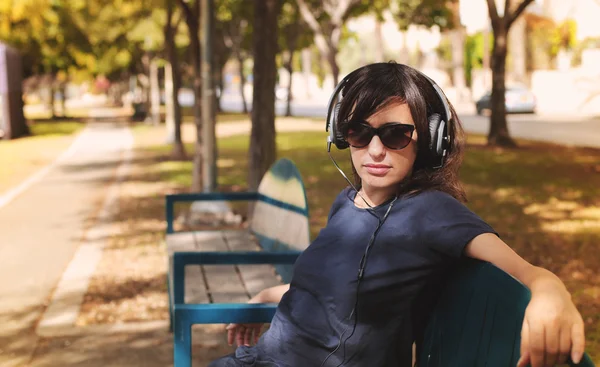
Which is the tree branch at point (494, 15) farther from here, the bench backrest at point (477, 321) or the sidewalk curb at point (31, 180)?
the bench backrest at point (477, 321)

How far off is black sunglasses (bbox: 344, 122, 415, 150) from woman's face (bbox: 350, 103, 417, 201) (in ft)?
0.04

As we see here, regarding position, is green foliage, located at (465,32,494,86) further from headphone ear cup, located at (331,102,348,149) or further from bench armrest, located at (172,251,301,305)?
headphone ear cup, located at (331,102,348,149)

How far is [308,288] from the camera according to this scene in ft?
7.90

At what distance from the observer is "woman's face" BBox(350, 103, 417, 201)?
7.76 feet

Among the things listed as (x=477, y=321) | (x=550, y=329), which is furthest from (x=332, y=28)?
(x=550, y=329)

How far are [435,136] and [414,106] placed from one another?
105 mm

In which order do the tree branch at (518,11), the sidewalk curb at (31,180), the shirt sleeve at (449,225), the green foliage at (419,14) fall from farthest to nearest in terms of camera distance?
the green foliage at (419,14) → the tree branch at (518,11) → the sidewalk curb at (31,180) → the shirt sleeve at (449,225)

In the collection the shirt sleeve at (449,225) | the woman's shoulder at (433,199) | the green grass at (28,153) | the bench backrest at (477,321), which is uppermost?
the woman's shoulder at (433,199)

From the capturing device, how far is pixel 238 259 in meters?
3.71

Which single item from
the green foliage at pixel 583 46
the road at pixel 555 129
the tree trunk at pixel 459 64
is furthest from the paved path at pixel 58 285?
the green foliage at pixel 583 46

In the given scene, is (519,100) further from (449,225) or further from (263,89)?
(449,225)

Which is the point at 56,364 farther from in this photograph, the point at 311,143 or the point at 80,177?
the point at 311,143

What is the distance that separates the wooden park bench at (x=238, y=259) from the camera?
2781 mm

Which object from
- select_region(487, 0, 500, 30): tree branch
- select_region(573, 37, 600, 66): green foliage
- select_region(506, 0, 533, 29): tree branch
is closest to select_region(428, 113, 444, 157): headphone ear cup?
select_region(506, 0, 533, 29): tree branch
